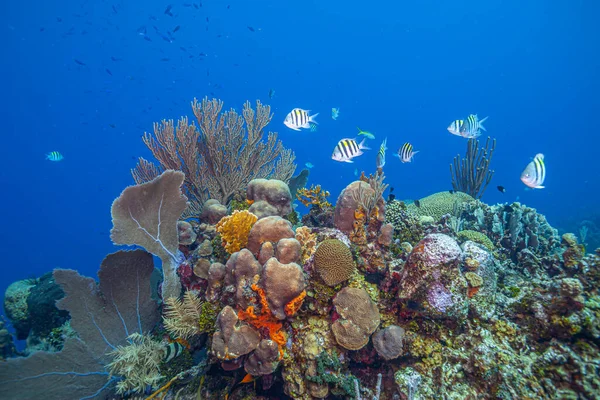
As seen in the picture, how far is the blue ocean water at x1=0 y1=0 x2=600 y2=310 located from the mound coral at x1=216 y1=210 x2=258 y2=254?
2615 inches

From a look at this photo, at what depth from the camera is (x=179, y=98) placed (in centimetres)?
8231

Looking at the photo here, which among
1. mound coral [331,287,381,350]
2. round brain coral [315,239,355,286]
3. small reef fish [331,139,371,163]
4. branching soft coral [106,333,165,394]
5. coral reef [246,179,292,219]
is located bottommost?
branching soft coral [106,333,165,394]

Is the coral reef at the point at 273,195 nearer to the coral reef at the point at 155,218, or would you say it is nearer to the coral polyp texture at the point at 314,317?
the coral polyp texture at the point at 314,317

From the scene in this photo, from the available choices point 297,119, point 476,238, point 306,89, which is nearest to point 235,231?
point 297,119

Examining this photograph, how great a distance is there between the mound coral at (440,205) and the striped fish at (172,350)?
5973 millimetres

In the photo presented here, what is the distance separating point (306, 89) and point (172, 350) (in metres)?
96.6

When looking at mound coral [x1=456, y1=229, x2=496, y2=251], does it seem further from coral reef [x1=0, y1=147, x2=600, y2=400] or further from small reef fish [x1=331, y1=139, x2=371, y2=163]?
small reef fish [x1=331, y1=139, x2=371, y2=163]

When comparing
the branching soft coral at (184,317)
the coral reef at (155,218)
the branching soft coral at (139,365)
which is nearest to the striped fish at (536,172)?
the branching soft coral at (184,317)

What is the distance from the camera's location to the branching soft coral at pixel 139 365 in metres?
3.29

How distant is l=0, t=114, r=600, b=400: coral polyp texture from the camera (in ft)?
8.67

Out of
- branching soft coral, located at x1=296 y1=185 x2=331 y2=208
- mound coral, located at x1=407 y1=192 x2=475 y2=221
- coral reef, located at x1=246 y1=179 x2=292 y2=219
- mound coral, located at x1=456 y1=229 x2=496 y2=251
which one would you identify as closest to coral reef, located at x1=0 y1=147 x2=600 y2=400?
coral reef, located at x1=246 y1=179 x2=292 y2=219

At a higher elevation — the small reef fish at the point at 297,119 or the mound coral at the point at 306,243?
the small reef fish at the point at 297,119

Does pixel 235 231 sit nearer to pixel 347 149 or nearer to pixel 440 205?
pixel 347 149

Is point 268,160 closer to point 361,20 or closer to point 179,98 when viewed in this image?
point 179,98
